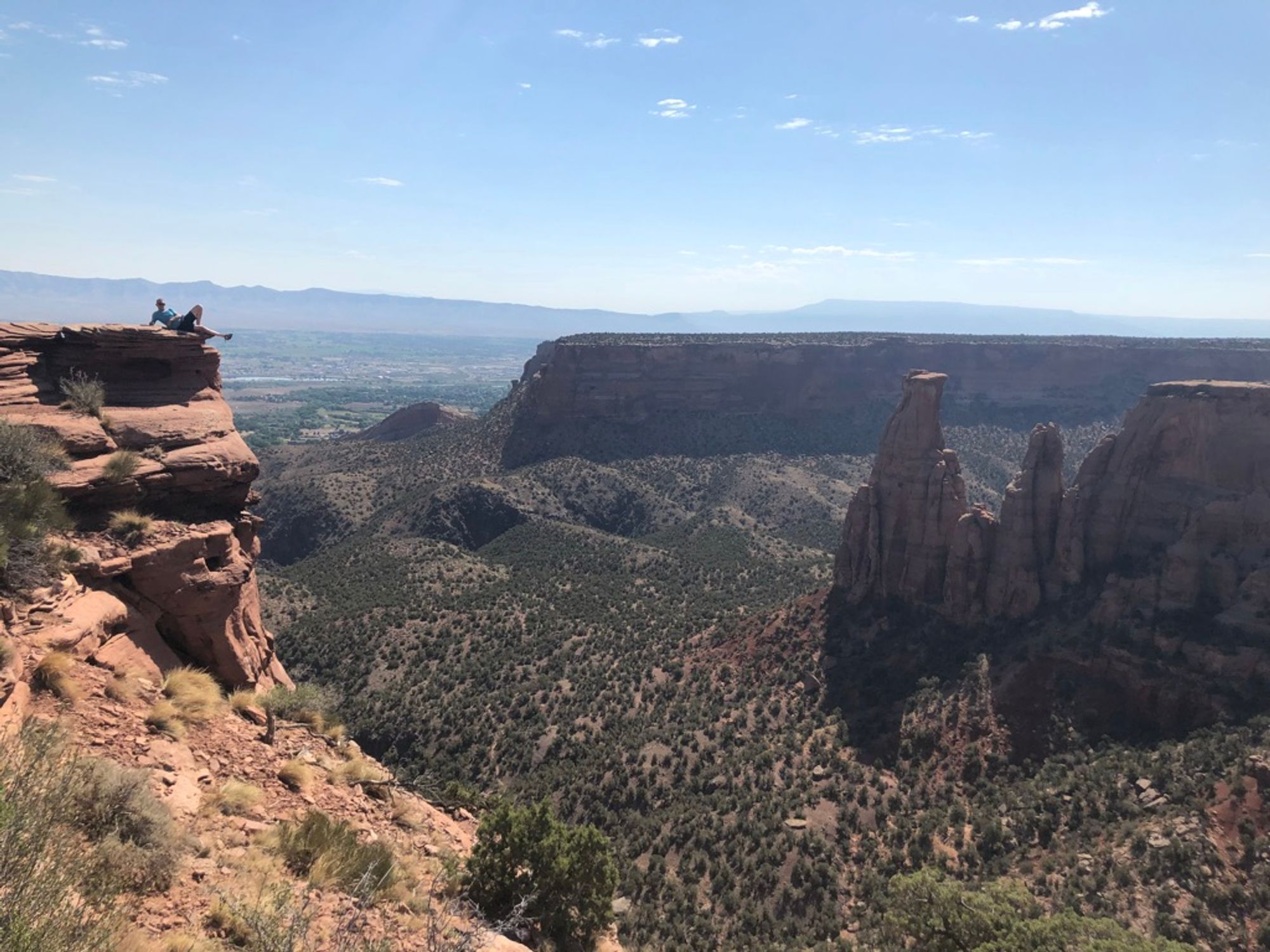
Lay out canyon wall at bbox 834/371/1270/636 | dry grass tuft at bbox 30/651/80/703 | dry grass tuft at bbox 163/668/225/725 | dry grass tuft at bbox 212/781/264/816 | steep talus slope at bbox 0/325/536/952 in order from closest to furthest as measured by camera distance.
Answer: steep talus slope at bbox 0/325/536/952, dry grass tuft at bbox 30/651/80/703, dry grass tuft at bbox 212/781/264/816, dry grass tuft at bbox 163/668/225/725, canyon wall at bbox 834/371/1270/636

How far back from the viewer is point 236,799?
12.9 metres

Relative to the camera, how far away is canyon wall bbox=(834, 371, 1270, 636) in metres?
35.1

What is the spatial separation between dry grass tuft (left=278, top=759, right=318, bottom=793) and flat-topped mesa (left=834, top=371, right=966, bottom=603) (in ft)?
127

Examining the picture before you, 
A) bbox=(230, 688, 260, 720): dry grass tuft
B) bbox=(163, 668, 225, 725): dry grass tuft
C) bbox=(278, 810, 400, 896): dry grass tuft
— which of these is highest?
bbox=(163, 668, 225, 725): dry grass tuft

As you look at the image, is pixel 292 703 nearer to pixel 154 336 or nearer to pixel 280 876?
pixel 280 876

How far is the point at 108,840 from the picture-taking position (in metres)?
9.58

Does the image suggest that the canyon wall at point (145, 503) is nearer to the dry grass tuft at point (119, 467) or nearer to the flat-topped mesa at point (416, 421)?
the dry grass tuft at point (119, 467)

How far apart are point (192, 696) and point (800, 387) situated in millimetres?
120520

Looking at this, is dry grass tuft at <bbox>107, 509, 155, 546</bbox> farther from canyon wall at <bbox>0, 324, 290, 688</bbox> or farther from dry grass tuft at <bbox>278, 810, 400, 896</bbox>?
dry grass tuft at <bbox>278, 810, 400, 896</bbox>

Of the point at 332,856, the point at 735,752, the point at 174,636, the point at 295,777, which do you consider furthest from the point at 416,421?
→ the point at 332,856

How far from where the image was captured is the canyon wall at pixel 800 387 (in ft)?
378

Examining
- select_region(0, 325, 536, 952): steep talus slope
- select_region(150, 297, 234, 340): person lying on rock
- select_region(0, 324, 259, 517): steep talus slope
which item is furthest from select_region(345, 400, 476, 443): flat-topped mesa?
select_region(0, 325, 536, 952): steep talus slope

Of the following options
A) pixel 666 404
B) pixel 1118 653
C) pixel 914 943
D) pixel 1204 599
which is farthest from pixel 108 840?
pixel 666 404

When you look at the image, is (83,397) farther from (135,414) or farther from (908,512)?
(908,512)
